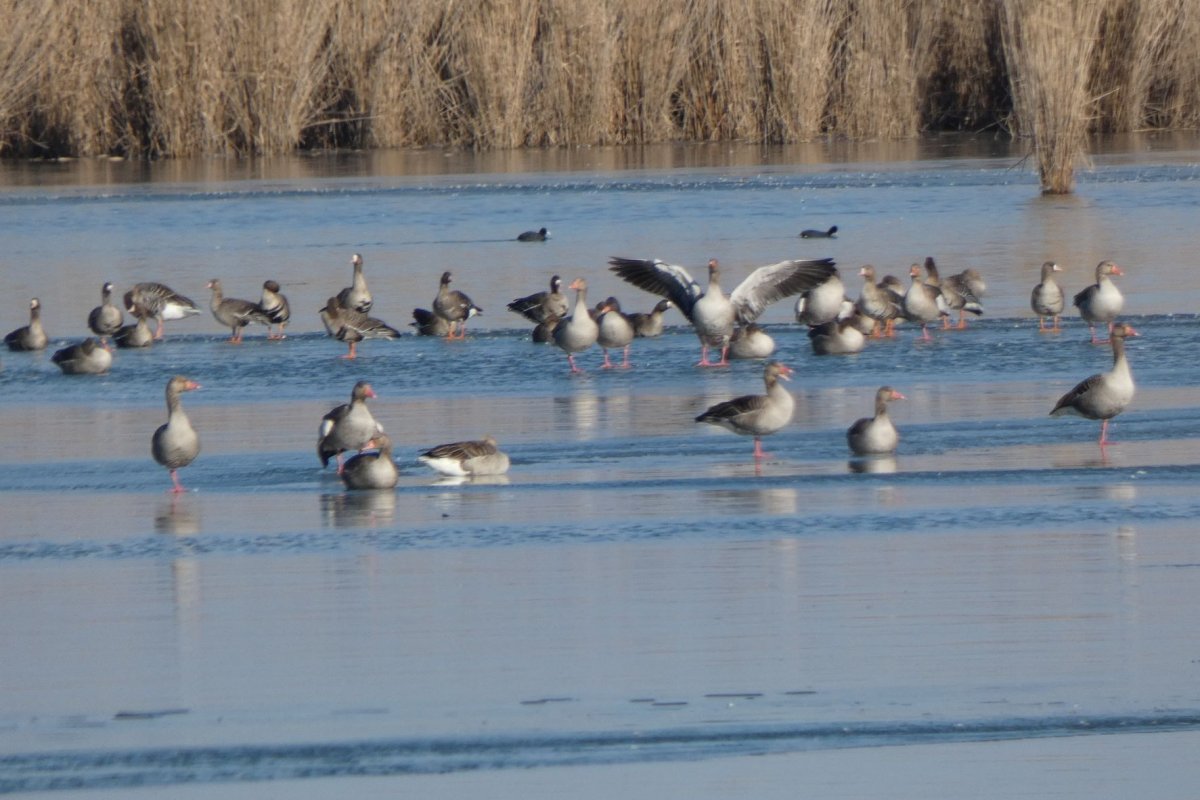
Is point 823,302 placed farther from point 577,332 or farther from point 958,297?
point 577,332

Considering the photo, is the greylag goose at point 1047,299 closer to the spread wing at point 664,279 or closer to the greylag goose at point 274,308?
the spread wing at point 664,279

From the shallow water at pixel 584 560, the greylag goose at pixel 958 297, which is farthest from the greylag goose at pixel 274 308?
the greylag goose at pixel 958 297

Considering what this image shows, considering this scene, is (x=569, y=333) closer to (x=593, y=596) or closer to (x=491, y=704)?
(x=593, y=596)

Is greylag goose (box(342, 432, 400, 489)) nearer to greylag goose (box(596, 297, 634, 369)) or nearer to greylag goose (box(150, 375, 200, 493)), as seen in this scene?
greylag goose (box(150, 375, 200, 493))

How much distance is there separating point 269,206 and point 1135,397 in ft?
54.4

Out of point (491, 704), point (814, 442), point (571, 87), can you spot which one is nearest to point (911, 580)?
point (491, 704)

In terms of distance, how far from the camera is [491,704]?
6.77m

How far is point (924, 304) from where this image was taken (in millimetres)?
15398

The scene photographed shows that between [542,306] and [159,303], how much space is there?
3142mm

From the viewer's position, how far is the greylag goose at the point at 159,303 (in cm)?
1745

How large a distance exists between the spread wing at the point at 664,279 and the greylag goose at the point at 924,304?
60.7 inches

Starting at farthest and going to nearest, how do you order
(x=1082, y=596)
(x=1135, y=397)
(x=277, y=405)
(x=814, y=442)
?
(x=277, y=405) → (x=1135, y=397) → (x=814, y=442) → (x=1082, y=596)

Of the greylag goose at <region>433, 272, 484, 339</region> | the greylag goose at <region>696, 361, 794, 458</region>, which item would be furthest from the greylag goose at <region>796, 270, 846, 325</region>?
the greylag goose at <region>696, 361, 794, 458</region>

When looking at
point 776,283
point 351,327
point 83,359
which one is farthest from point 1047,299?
point 83,359
